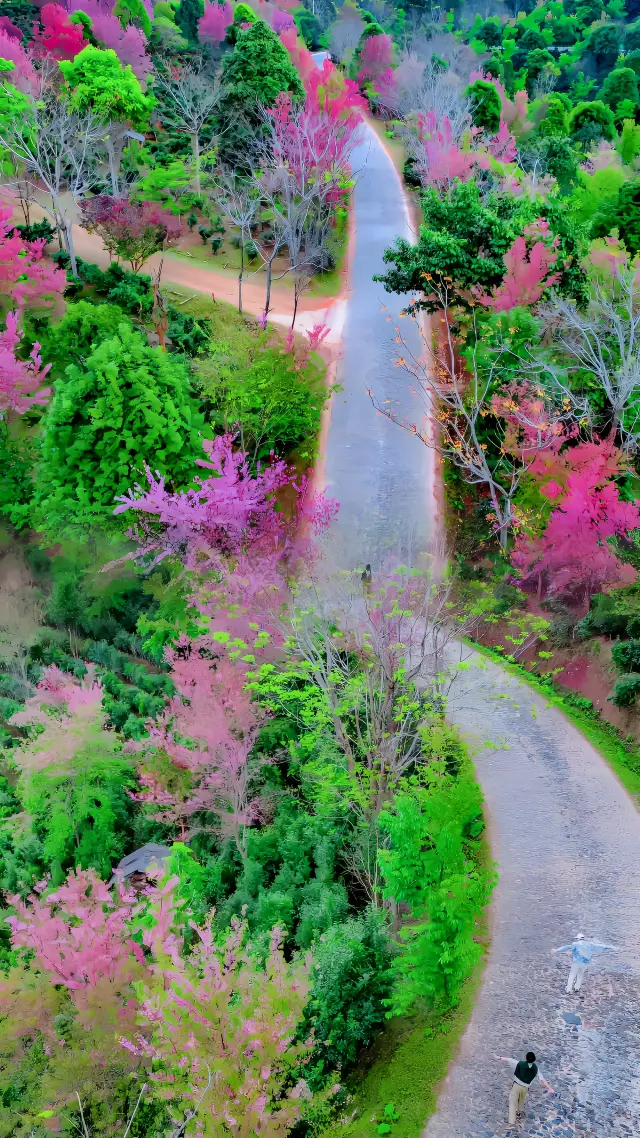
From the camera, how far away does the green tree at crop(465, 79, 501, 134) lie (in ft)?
119

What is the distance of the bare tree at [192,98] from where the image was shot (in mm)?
29328

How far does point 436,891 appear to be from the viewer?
9.81 m

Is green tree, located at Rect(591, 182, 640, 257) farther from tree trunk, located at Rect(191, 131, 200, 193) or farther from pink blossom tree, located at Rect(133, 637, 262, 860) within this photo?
pink blossom tree, located at Rect(133, 637, 262, 860)

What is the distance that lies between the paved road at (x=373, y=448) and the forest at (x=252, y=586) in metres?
0.56

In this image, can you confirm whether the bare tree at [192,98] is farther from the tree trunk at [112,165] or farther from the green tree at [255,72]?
the tree trunk at [112,165]

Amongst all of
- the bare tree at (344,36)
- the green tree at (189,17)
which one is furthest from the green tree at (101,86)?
the bare tree at (344,36)

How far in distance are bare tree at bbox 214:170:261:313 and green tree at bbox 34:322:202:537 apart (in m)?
7.53

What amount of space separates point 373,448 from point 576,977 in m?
14.9

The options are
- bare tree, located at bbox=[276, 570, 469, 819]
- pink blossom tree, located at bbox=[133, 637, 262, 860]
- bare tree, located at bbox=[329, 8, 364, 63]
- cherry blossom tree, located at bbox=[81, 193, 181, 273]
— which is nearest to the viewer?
bare tree, located at bbox=[276, 570, 469, 819]

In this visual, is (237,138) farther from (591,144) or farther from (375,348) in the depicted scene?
(591,144)

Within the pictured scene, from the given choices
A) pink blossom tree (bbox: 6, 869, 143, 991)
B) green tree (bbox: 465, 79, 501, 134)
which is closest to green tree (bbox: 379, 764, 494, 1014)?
pink blossom tree (bbox: 6, 869, 143, 991)

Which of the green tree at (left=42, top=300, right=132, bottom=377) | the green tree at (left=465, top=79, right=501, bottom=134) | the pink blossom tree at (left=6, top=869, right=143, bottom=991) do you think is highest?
the green tree at (left=465, top=79, right=501, bottom=134)

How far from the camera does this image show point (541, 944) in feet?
36.6

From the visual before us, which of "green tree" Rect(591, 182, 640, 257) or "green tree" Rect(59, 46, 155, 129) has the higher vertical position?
"green tree" Rect(59, 46, 155, 129)
